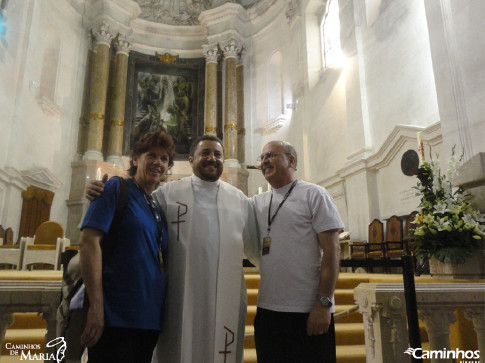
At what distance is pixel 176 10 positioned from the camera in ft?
54.1

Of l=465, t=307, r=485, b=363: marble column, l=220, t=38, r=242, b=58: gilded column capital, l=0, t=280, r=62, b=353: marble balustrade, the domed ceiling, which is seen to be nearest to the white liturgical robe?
l=0, t=280, r=62, b=353: marble balustrade

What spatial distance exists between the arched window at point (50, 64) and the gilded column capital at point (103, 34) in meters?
1.47

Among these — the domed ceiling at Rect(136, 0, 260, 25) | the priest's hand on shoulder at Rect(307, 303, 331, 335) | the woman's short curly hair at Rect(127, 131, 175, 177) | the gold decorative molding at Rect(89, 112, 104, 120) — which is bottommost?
the priest's hand on shoulder at Rect(307, 303, 331, 335)

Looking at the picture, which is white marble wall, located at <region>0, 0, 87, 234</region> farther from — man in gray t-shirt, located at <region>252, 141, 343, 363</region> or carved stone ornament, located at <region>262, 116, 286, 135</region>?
man in gray t-shirt, located at <region>252, 141, 343, 363</region>

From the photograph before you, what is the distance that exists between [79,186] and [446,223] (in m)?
11.6

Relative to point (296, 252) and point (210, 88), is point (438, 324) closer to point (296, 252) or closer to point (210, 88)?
point (296, 252)

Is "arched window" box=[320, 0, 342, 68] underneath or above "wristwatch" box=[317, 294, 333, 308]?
above

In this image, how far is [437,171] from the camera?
176 inches

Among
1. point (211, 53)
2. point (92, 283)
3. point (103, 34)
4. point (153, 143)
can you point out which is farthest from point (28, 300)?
point (211, 53)

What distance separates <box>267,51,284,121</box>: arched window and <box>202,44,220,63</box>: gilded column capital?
7.35ft

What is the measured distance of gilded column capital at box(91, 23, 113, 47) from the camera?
1407 cm

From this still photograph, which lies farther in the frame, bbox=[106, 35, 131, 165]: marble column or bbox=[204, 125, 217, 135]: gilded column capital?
bbox=[204, 125, 217, 135]: gilded column capital

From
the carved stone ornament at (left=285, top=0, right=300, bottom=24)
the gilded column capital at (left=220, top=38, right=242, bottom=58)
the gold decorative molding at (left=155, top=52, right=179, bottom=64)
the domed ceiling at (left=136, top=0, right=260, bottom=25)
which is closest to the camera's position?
the carved stone ornament at (left=285, top=0, right=300, bottom=24)

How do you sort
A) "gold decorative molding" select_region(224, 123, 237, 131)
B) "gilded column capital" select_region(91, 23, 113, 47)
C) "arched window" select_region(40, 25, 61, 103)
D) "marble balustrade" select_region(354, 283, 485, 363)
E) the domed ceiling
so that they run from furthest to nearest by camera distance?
the domed ceiling, "gold decorative molding" select_region(224, 123, 237, 131), "gilded column capital" select_region(91, 23, 113, 47), "arched window" select_region(40, 25, 61, 103), "marble balustrade" select_region(354, 283, 485, 363)
